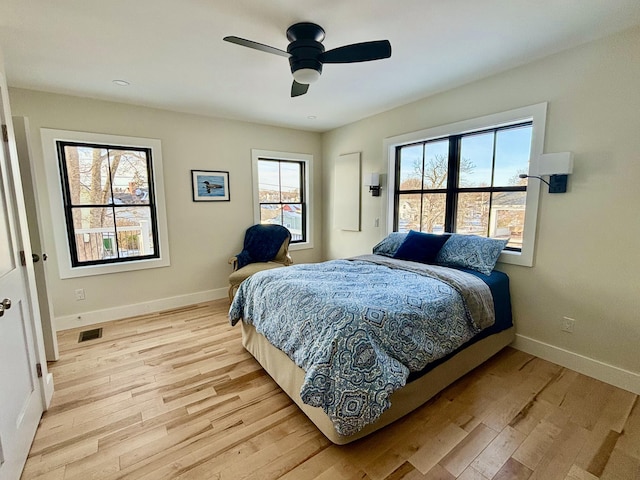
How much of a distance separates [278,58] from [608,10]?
84.6 inches

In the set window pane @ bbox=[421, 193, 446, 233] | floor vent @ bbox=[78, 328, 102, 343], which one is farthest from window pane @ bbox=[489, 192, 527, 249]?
floor vent @ bbox=[78, 328, 102, 343]

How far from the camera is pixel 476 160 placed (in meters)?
2.94

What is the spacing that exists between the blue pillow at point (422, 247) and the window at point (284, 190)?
2.08 meters

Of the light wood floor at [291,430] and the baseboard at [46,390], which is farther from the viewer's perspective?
the baseboard at [46,390]

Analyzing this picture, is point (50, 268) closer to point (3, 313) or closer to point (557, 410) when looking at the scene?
point (3, 313)

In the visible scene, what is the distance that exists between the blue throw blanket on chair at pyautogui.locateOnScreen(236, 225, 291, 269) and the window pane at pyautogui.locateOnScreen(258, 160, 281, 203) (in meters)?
0.52

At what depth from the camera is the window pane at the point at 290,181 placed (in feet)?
14.8

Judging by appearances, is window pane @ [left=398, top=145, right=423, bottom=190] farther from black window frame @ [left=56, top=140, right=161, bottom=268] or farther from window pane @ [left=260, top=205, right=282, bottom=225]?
black window frame @ [left=56, top=140, right=161, bottom=268]

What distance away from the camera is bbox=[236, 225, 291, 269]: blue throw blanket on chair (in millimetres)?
3967

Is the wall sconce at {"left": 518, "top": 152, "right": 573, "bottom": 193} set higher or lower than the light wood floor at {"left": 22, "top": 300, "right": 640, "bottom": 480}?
higher

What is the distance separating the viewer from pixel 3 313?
1.39m

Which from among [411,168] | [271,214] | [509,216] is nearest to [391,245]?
[411,168]

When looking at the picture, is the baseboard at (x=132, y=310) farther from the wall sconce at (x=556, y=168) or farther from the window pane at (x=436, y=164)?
the wall sconce at (x=556, y=168)

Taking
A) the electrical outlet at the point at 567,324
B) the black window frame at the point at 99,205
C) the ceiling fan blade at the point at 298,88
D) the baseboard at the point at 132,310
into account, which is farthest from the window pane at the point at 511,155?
the black window frame at the point at 99,205
